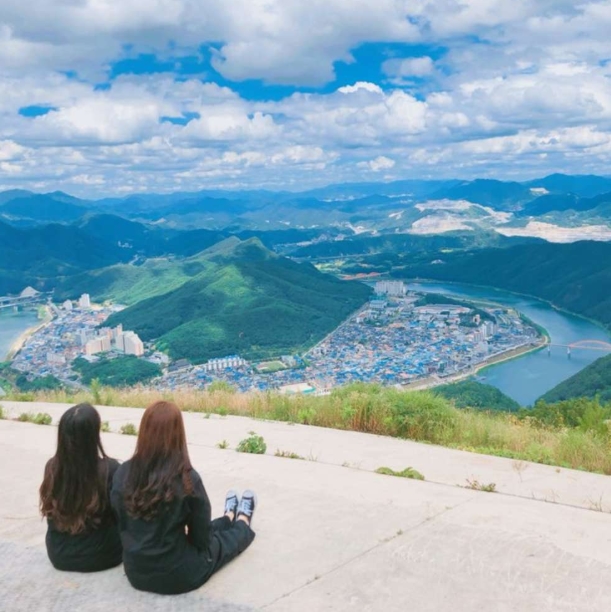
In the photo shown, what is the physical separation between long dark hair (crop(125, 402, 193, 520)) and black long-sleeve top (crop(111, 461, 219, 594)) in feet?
0.11

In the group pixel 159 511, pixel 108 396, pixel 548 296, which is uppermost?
pixel 159 511

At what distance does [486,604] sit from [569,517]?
4.23 ft

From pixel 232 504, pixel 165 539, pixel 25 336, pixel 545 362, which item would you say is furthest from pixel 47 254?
pixel 165 539

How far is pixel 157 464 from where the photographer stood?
3039 millimetres

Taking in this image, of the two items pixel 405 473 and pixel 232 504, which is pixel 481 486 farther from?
pixel 232 504

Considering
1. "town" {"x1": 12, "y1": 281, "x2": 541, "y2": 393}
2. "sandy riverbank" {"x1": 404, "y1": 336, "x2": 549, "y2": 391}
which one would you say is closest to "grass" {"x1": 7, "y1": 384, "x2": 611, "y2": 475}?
"town" {"x1": 12, "y1": 281, "x2": 541, "y2": 393}

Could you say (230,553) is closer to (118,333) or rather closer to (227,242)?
(118,333)

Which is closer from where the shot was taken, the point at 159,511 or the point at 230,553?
the point at 159,511

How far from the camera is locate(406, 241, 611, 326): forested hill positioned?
276 feet

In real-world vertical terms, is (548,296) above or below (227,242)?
below

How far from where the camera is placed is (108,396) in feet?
28.2

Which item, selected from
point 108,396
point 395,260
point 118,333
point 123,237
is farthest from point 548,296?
point 123,237

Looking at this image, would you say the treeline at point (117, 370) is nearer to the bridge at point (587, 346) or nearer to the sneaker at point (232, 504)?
the bridge at point (587, 346)

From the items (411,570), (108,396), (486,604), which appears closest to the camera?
(486,604)
